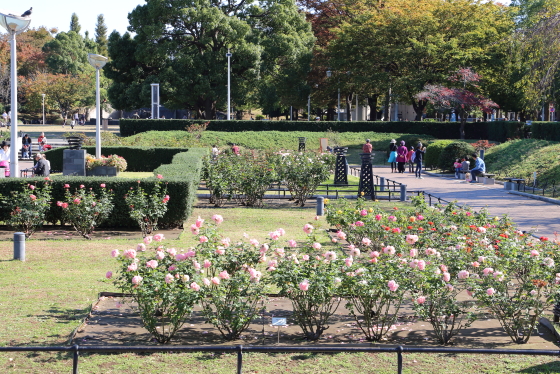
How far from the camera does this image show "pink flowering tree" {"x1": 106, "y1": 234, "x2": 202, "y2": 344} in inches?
254

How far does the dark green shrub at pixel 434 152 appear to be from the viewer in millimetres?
30531

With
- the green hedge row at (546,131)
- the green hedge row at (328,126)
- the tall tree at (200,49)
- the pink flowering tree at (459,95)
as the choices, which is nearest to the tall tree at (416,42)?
the pink flowering tree at (459,95)

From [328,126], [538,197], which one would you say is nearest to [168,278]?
[538,197]

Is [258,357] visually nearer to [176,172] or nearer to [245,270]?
[245,270]

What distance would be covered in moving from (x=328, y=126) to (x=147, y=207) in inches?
1313

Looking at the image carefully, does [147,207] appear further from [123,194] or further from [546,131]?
[546,131]

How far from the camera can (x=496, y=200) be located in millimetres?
19703

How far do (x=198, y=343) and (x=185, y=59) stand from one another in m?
42.2

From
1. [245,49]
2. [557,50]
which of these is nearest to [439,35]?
[245,49]

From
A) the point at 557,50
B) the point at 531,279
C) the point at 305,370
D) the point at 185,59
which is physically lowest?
the point at 305,370

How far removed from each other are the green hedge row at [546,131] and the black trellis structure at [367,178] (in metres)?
14.6

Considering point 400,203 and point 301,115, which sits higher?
point 301,115

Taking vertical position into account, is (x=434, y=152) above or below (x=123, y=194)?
above

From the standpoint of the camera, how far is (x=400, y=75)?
4703cm
